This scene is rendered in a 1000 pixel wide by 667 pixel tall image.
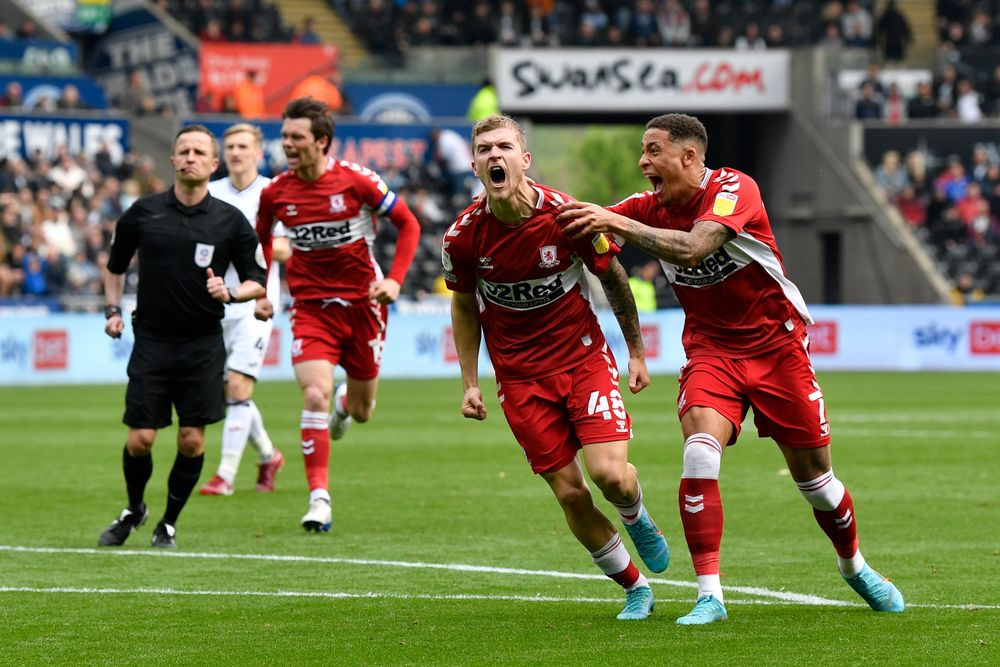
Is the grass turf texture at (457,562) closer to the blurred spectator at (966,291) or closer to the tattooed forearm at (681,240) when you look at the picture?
the tattooed forearm at (681,240)

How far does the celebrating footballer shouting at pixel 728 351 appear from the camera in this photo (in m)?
7.21

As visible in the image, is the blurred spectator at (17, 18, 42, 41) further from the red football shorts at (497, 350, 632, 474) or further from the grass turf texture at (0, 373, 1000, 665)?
the red football shorts at (497, 350, 632, 474)

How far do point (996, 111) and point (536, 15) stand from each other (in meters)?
11.4

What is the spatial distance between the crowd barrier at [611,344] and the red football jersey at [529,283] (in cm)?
1873

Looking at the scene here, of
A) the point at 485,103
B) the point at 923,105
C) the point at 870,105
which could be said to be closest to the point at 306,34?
the point at 485,103

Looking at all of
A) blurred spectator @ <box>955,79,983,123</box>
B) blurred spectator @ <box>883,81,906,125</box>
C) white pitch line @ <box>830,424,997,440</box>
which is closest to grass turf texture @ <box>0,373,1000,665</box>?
white pitch line @ <box>830,424,997,440</box>

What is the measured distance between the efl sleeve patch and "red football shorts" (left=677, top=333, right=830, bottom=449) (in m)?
0.69

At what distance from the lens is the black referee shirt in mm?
9859

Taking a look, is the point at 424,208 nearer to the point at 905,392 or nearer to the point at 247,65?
the point at 247,65

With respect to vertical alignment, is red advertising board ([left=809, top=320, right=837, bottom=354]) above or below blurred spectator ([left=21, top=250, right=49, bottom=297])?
below

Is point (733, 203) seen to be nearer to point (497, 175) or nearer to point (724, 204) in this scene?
point (724, 204)

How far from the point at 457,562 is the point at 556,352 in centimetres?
221

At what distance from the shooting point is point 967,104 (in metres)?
42.0

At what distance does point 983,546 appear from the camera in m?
9.88
